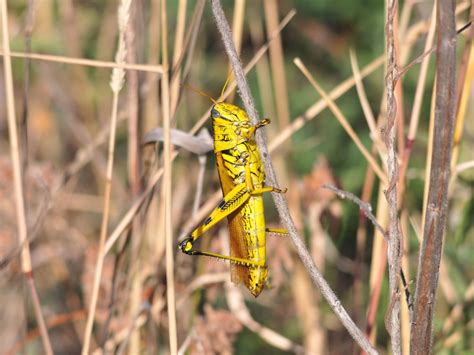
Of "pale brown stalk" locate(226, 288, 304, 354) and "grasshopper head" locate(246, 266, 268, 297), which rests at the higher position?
"grasshopper head" locate(246, 266, 268, 297)

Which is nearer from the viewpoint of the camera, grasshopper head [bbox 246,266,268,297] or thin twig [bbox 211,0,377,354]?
thin twig [bbox 211,0,377,354]

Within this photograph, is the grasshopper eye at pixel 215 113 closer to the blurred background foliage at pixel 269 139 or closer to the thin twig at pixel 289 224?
the blurred background foliage at pixel 269 139

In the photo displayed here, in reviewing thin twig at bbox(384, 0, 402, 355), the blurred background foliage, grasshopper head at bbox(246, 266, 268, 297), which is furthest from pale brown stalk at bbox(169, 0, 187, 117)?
thin twig at bbox(384, 0, 402, 355)

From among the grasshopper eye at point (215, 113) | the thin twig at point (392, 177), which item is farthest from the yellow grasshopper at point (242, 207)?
the thin twig at point (392, 177)

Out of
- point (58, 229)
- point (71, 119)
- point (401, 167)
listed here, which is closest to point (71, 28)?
point (71, 119)

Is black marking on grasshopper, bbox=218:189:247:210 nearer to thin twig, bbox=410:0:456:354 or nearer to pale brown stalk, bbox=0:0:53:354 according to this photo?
pale brown stalk, bbox=0:0:53:354

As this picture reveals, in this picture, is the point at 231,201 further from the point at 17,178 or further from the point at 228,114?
the point at 17,178

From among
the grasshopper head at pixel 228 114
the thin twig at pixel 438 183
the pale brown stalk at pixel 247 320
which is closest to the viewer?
the thin twig at pixel 438 183

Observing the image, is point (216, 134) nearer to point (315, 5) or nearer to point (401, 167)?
point (401, 167)
